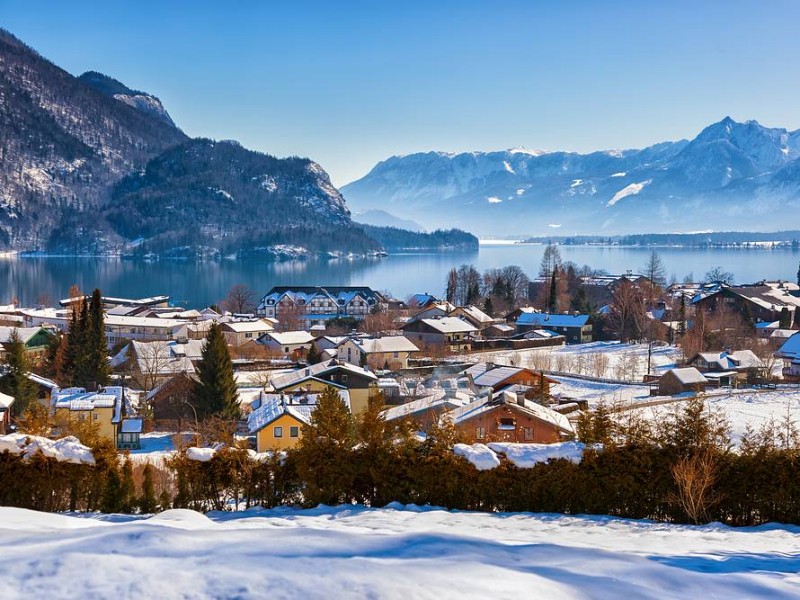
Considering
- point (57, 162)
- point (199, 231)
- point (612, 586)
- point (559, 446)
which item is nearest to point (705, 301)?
point (559, 446)

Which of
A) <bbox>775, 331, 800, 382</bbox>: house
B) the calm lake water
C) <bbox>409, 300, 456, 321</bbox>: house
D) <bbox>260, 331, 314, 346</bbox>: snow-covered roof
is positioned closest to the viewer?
<bbox>775, 331, 800, 382</bbox>: house

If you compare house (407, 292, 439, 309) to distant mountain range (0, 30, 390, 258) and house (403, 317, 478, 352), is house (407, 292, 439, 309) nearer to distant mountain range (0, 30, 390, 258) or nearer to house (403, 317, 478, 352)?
house (403, 317, 478, 352)

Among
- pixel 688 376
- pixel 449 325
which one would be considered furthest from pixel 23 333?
pixel 688 376

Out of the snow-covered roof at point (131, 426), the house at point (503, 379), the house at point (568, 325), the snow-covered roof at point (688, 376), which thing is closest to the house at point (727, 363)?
the snow-covered roof at point (688, 376)

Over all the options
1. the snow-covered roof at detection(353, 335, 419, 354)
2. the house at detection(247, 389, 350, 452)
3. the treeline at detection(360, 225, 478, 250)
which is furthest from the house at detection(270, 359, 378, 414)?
the treeline at detection(360, 225, 478, 250)

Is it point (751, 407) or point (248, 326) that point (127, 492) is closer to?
point (751, 407)

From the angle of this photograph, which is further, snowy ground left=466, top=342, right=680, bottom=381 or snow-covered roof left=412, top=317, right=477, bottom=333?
snow-covered roof left=412, top=317, right=477, bottom=333

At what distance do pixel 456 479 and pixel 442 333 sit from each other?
105 feet

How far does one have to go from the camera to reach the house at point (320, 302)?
56.2 m

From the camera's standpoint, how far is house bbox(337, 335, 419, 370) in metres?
32.9

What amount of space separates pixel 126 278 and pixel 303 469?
96.4 m

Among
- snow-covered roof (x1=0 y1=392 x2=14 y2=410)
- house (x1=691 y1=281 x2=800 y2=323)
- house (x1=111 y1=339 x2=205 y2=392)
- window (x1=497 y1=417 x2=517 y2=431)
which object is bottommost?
house (x1=111 y1=339 x2=205 y2=392)

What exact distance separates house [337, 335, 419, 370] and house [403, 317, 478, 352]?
3.75 meters

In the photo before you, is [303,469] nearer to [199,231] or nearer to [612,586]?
[612,586]
